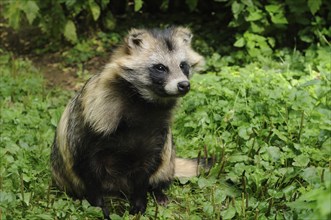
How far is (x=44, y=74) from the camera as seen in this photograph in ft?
23.4

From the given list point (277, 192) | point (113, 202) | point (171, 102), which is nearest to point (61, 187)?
point (113, 202)

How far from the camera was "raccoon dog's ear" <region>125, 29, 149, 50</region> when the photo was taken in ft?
13.0

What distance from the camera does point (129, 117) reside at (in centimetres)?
389

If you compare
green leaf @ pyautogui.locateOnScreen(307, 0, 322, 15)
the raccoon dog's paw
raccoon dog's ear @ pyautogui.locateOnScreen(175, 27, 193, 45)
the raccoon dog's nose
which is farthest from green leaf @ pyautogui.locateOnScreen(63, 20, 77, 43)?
the raccoon dog's nose

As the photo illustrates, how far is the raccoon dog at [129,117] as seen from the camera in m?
3.88

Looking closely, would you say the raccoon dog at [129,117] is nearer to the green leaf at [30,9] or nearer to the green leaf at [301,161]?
the green leaf at [301,161]

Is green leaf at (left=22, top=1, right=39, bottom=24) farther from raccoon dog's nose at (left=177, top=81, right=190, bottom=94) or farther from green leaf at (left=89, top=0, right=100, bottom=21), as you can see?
raccoon dog's nose at (left=177, top=81, right=190, bottom=94)

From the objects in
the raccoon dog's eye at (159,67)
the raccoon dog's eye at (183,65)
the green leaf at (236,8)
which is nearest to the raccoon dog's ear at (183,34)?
the raccoon dog's eye at (183,65)

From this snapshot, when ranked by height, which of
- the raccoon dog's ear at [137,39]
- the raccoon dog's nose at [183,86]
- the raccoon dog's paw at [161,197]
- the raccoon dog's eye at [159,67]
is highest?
the raccoon dog's ear at [137,39]

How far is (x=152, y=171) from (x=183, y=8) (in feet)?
16.7

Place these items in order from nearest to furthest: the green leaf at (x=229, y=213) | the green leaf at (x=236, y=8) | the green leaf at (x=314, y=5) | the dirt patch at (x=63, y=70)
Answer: the green leaf at (x=229, y=213) < the green leaf at (x=314, y=5) < the green leaf at (x=236, y=8) < the dirt patch at (x=63, y=70)

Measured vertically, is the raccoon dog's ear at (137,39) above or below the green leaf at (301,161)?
above

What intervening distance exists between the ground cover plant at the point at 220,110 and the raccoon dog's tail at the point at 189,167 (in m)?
0.07

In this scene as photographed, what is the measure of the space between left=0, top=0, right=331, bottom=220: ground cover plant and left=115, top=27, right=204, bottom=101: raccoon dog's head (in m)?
0.77
